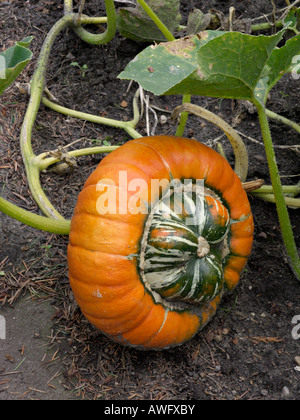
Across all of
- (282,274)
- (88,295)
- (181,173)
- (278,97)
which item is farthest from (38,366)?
(278,97)

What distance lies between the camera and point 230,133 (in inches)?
78.5

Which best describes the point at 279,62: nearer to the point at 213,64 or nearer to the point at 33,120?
the point at 213,64

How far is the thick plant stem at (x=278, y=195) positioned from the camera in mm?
1727

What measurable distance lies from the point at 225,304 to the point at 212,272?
317 mm

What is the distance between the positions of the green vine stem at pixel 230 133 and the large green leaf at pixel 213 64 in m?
0.28

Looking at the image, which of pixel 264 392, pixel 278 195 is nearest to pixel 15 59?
pixel 278 195

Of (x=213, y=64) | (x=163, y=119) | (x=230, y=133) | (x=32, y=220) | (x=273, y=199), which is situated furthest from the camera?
(x=163, y=119)

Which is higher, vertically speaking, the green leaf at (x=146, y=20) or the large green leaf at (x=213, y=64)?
the large green leaf at (x=213, y=64)

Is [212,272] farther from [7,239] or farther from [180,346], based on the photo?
[7,239]

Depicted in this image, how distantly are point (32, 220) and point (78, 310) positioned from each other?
39cm

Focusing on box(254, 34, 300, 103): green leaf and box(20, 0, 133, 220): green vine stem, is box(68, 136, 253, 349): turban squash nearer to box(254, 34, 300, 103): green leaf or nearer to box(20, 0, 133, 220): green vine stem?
box(254, 34, 300, 103): green leaf

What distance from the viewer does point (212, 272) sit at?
1704mm

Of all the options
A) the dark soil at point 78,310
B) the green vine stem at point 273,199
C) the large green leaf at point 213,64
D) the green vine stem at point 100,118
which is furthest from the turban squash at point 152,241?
the green vine stem at point 100,118

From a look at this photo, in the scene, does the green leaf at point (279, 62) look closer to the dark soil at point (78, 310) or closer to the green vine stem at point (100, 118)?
the dark soil at point (78, 310)
